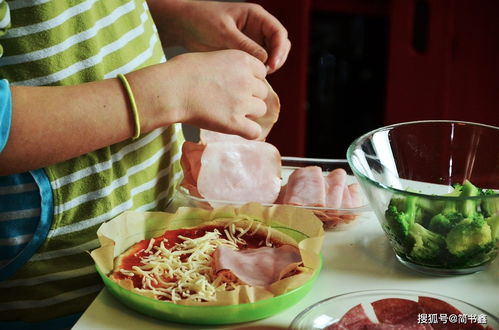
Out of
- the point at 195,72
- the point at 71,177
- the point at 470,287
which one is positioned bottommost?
the point at 470,287

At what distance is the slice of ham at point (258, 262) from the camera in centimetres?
82

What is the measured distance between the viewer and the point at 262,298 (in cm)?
78

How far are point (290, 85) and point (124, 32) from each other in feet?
4.77

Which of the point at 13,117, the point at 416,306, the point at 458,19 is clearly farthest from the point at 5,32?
the point at 458,19

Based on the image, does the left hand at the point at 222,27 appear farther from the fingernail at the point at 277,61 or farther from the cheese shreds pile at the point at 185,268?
the cheese shreds pile at the point at 185,268

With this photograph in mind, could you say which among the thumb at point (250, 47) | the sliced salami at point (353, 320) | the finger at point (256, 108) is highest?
the thumb at point (250, 47)

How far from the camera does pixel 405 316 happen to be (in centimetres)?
74

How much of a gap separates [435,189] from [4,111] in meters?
0.58

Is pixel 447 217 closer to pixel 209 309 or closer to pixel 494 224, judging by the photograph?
pixel 494 224

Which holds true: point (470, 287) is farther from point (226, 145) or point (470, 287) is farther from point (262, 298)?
point (226, 145)

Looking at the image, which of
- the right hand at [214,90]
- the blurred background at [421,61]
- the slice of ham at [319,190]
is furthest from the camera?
the blurred background at [421,61]

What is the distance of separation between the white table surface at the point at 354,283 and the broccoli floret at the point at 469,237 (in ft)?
0.13

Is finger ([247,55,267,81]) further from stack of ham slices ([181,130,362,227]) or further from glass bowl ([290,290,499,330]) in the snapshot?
glass bowl ([290,290,499,330])

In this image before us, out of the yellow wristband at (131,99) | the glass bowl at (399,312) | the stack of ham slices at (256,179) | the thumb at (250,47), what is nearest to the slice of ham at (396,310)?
the glass bowl at (399,312)
